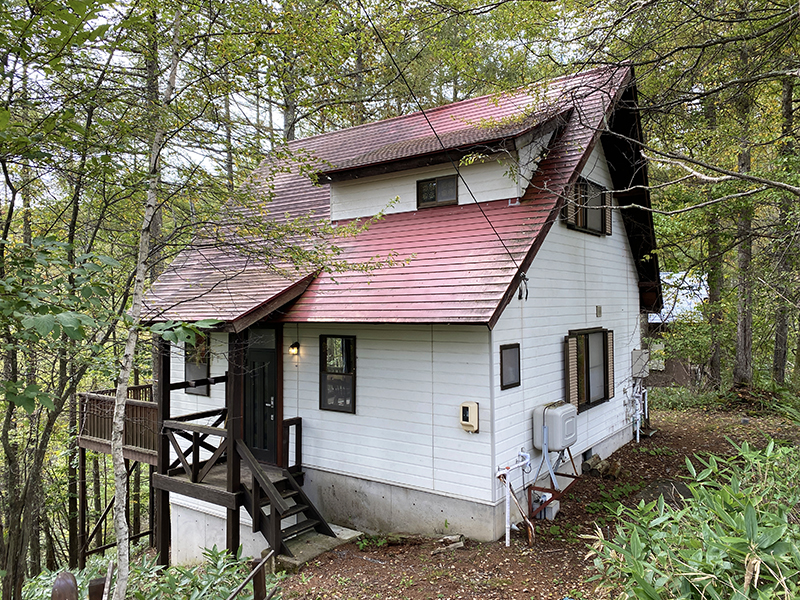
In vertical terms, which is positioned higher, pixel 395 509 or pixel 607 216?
pixel 607 216

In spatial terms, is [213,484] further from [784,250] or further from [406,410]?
[784,250]

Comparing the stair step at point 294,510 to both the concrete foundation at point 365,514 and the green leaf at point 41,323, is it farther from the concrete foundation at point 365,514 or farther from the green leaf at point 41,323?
the green leaf at point 41,323

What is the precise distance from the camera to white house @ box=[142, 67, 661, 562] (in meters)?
7.05

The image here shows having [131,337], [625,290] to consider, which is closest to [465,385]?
[131,337]

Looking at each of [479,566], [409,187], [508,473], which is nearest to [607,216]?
[409,187]

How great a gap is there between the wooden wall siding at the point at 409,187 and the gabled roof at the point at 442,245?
196mm

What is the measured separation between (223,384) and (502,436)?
17.9 feet

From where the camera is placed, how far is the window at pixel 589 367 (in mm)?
9016

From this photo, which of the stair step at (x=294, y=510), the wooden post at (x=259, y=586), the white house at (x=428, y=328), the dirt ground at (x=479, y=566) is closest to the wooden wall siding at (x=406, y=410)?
the white house at (x=428, y=328)

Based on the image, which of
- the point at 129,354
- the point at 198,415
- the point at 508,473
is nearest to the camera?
the point at 129,354

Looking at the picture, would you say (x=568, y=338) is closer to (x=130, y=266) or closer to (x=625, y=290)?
(x=625, y=290)

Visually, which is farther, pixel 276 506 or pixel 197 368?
pixel 197 368

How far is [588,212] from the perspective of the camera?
9.97 metres

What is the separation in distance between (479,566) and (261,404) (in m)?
4.85
